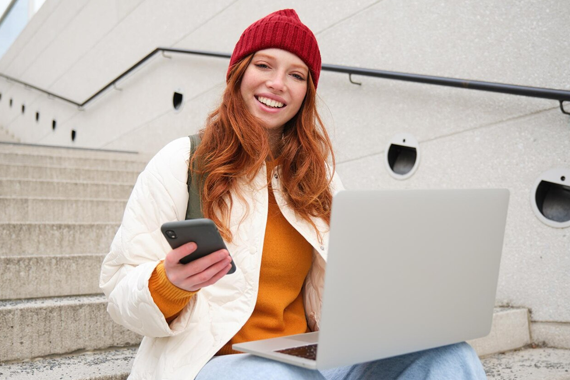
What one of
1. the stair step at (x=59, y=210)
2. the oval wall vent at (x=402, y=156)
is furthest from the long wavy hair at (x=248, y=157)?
the stair step at (x=59, y=210)

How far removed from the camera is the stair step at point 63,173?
3.09m

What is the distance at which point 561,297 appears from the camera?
190 cm

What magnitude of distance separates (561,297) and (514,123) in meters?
0.62

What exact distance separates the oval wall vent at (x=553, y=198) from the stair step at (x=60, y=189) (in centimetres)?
205

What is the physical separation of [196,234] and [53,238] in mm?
1544

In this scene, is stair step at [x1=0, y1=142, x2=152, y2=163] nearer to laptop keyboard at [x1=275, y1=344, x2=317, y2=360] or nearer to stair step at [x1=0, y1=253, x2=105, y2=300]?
stair step at [x1=0, y1=253, x2=105, y2=300]

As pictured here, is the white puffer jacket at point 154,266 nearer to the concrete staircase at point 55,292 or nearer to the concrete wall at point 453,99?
the concrete staircase at point 55,292

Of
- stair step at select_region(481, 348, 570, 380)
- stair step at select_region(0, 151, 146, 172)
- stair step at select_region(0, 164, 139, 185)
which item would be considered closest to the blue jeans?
stair step at select_region(481, 348, 570, 380)

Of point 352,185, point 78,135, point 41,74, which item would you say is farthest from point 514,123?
point 41,74

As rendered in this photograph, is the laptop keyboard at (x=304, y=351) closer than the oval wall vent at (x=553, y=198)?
Yes

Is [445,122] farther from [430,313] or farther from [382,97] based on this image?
[430,313]

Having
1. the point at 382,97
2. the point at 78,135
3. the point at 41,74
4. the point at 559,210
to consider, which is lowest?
the point at 559,210

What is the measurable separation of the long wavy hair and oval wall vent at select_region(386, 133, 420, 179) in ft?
3.52

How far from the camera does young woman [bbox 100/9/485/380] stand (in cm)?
98
